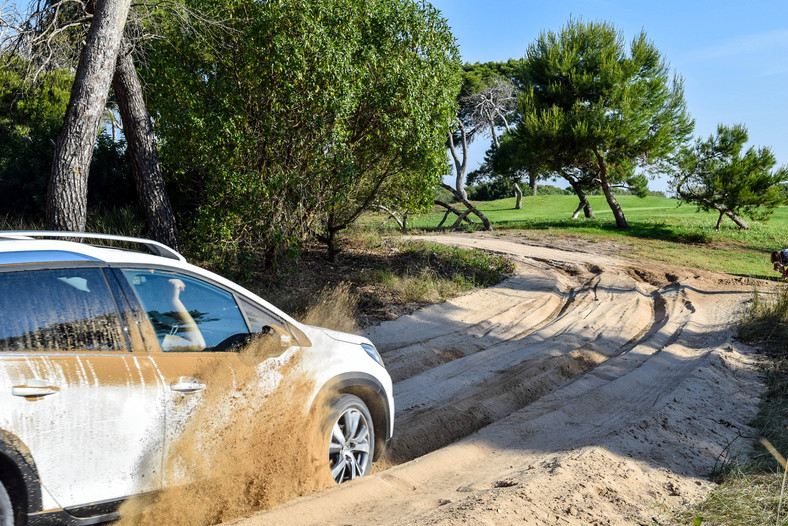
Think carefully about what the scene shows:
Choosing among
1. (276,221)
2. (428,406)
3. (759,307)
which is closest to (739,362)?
(759,307)

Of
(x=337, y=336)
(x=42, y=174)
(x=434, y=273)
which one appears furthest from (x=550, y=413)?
(x=42, y=174)

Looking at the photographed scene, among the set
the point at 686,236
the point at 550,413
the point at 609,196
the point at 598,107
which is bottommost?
the point at 550,413

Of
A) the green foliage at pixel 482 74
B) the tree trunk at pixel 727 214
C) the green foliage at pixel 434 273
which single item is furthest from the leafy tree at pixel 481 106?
the green foliage at pixel 434 273

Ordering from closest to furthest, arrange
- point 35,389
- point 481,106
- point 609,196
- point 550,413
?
point 35,389 → point 550,413 → point 609,196 → point 481,106

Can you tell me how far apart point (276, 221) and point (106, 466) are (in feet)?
29.3

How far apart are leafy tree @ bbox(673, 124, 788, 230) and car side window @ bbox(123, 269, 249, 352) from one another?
26.8 meters

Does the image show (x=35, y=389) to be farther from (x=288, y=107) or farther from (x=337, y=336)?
(x=288, y=107)

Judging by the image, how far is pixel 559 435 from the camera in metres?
5.63

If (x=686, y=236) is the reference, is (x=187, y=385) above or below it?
below

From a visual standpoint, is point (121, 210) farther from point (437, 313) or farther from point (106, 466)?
point (106, 466)

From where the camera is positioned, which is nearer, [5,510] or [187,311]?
[5,510]

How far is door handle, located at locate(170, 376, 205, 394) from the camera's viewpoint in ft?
11.2

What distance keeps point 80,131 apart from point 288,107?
3663 mm

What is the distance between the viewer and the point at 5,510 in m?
2.69
